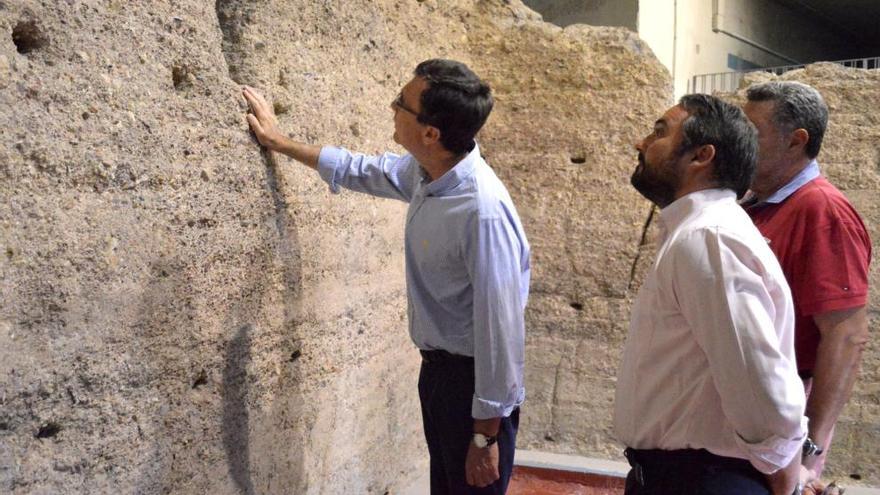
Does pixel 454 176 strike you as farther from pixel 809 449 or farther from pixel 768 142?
pixel 809 449

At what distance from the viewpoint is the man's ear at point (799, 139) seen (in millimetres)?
2221

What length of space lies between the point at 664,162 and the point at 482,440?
2.83ft

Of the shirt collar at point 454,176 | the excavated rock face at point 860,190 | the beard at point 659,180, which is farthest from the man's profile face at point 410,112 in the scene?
the excavated rock face at point 860,190

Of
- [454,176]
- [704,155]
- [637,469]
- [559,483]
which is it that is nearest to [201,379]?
[454,176]

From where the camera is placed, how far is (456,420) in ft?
7.47

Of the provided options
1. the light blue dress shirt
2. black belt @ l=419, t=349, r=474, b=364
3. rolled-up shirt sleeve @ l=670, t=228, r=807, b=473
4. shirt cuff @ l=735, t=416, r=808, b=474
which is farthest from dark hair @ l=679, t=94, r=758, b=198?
black belt @ l=419, t=349, r=474, b=364

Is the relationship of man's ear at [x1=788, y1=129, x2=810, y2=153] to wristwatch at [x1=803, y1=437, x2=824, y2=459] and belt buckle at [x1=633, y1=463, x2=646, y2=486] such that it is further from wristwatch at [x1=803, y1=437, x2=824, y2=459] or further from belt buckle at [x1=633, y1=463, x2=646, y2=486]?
belt buckle at [x1=633, y1=463, x2=646, y2=486]

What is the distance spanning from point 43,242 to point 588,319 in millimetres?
3201

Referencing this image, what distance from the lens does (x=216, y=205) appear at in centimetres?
236

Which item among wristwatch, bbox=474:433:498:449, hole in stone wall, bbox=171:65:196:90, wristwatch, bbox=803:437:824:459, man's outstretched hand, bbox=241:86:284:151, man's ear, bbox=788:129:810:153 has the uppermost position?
hole in stone wall, bbox=171:65:196:90

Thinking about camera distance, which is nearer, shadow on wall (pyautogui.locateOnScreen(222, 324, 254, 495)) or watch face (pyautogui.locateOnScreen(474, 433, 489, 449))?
watch face (pyautogui.locateOnScreen(474, 433, 489, 449))

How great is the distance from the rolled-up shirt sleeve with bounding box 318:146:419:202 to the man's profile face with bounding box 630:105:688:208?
0.93m

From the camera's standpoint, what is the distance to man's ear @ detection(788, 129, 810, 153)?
2.22 meters

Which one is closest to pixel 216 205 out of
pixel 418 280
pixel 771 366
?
pixel 418 280
